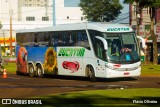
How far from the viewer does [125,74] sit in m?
26.7

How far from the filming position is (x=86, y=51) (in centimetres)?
2781

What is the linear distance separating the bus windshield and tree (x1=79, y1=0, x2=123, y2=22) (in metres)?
79.7

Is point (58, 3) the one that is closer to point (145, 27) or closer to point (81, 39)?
point (145, 27)

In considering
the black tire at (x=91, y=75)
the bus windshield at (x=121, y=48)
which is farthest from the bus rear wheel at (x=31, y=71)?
the bus windshield at (x=121, y=48)

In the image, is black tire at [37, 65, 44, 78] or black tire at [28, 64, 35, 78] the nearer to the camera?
black tire at [37, 65, 44, 78]

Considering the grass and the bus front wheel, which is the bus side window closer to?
the bus front wheel

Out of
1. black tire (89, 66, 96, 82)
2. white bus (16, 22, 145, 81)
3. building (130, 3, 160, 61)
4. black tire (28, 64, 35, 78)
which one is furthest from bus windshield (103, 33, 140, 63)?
building (130, 3, 160, 61)

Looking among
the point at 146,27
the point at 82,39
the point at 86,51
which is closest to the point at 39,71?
the point at 82,39

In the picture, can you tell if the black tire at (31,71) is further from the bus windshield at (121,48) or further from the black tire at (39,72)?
Result: the bus windshield at (121,48)

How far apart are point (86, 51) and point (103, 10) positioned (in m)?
80.4

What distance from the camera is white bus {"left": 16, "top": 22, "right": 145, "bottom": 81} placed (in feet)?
87.0

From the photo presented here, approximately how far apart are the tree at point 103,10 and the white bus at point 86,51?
244ft

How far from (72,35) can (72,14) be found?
375 ft

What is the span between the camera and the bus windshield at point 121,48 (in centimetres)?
2645
